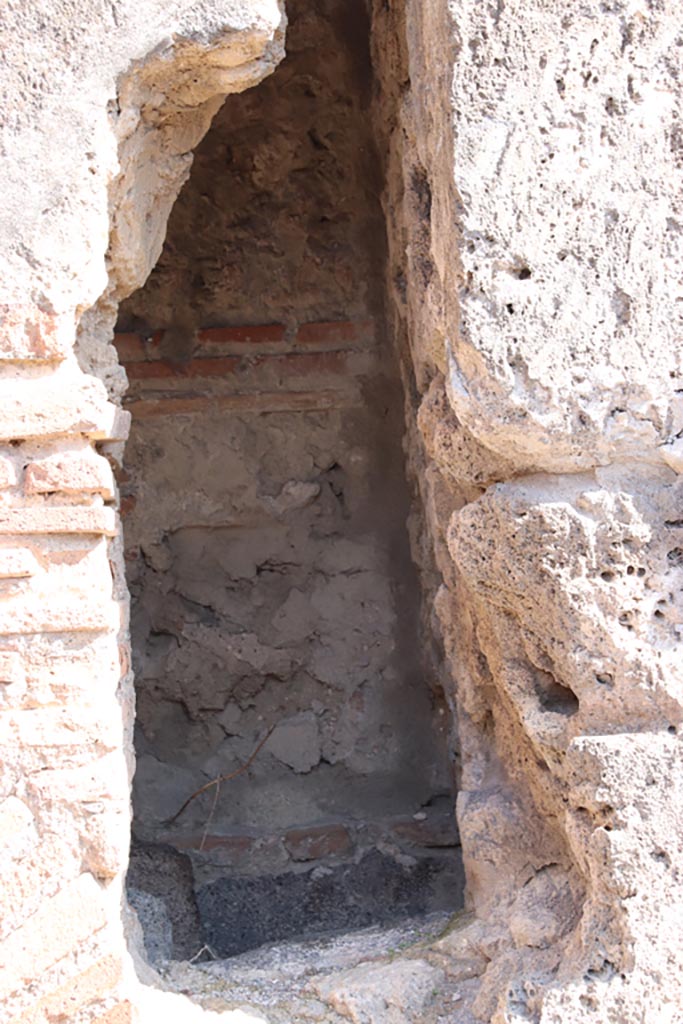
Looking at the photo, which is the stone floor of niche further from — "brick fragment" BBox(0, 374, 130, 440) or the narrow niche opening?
"brick fragment" BBox(0, 374, 130, 440)

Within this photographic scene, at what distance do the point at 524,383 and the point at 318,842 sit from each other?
1.57 metres

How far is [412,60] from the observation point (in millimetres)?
2090

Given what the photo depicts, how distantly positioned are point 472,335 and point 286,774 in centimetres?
160

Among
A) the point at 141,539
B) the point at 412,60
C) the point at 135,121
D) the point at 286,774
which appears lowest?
the point at 286,774

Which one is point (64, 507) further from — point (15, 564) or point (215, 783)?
point (215, 783)

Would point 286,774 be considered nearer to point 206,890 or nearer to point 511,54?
point 206,890

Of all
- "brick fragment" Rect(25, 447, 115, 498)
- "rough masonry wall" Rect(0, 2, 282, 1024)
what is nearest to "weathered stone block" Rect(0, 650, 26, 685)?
"rough masonry wall" Rect(0, 2, 282, 1024)

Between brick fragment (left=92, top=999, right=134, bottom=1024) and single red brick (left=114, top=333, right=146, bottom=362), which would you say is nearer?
brick fragment (left=92, top=999, right=134, bottom=1024)

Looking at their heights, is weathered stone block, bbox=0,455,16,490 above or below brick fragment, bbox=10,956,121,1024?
above

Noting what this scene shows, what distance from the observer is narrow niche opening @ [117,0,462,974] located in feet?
9.91

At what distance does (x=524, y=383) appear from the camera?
181cm

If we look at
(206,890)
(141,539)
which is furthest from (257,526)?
(206,890)

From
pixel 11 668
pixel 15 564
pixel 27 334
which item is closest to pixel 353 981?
pixel 11 668

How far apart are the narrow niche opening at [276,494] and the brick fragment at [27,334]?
1244mm
